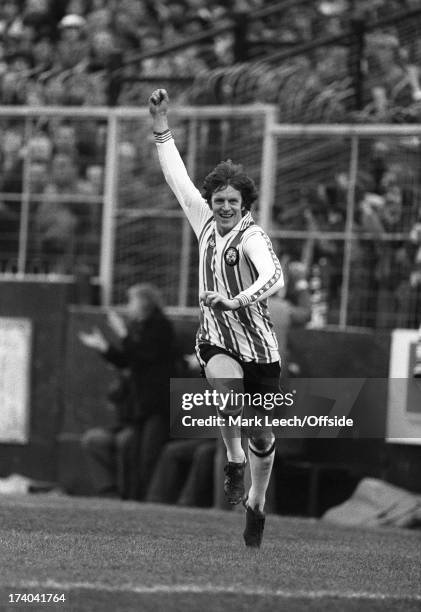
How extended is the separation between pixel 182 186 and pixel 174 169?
121 millimetres

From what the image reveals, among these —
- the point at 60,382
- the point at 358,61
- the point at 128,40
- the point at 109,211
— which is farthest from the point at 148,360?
the point at 128,40

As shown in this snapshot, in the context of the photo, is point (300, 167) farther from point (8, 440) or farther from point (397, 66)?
point (8, 440)

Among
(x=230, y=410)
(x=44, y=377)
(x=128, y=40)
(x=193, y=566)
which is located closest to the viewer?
(x=193, y=566)

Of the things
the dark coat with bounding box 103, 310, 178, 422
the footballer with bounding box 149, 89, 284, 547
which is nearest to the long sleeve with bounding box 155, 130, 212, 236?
the footballer with bounding box 149, 89, 284, 547

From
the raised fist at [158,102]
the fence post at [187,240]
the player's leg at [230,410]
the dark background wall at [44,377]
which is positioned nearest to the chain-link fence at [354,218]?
the fence post at [187,240]

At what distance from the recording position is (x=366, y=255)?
13883mm

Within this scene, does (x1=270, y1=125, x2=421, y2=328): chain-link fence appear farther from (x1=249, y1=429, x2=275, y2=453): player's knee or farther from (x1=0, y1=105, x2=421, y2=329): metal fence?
(x1=249, y1=429, x2=275, y2=453): player's knee

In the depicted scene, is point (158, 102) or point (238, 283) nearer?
point (238, 283)

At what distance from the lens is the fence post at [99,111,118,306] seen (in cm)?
1575

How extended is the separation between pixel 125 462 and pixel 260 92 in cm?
407

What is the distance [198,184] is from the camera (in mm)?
14625

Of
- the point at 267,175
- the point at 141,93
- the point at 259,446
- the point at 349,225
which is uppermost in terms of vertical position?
the point at 141,93

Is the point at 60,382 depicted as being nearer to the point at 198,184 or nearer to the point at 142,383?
the point at 142,383

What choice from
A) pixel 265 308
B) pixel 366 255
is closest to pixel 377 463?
pixel 366 255
